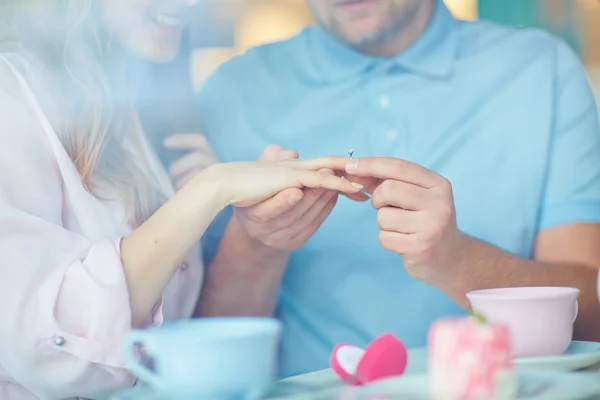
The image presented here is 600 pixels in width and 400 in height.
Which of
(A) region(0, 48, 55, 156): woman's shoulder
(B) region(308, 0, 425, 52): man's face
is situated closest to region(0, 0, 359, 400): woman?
(A) region(0, 48, 55, 156): woman's shoulder

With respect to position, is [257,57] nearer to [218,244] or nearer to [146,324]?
[218,244]

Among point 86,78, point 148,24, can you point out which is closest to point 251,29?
point 148,24

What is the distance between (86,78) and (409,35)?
50cm

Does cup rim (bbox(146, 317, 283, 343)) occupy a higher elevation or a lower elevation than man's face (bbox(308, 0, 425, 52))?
lower

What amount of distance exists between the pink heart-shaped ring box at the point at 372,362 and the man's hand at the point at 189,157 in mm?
398

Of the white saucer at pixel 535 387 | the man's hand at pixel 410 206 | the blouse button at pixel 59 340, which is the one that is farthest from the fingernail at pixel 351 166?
the blouse button at pixel 59 340

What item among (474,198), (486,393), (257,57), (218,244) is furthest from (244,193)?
(486,393)

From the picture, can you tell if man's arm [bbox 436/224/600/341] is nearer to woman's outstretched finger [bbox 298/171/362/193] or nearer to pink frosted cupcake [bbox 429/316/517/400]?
woman's outstretched finger [bbox 298/171/362/193]

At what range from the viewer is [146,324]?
45.9 inches

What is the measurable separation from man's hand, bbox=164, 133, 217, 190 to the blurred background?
0.02m

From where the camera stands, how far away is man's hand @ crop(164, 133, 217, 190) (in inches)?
50.9

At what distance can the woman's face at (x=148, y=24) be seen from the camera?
1263mm

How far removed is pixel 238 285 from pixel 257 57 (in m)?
0.36

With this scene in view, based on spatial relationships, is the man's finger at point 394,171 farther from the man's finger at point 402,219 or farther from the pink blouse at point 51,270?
the pink blouse at point 51,270
